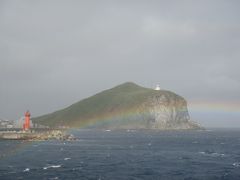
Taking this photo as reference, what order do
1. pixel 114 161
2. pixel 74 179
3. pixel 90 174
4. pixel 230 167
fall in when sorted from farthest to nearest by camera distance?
pixel 114 161
pixel 230 167
pixel 90 174
pixel 74 179

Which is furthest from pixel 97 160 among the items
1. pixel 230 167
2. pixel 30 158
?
pixel 230 167

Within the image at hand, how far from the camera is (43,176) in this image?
88.6m

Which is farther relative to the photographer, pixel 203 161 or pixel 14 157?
pixel 14 157

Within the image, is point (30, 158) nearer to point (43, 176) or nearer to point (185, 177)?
point (43, 176)

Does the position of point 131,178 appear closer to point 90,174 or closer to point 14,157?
point 90,174

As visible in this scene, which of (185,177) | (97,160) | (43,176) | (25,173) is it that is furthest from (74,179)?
(97,160)

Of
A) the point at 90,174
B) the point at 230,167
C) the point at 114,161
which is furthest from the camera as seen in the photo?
the point at 114,161

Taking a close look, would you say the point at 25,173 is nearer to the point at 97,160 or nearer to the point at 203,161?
the point at 97,160

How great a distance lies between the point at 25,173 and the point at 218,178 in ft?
139

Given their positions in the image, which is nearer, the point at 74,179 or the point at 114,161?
the point at 74,179

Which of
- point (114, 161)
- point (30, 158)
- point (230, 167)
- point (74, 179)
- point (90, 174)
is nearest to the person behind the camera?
point (74, 179)

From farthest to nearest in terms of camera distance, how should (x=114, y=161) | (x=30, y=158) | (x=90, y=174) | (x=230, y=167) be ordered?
(x=30, y=158) → (x=114, y=161) → (x=230, y=167) → (x=90, y=174)

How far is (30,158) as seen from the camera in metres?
130

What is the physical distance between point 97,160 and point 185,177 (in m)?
40.2
